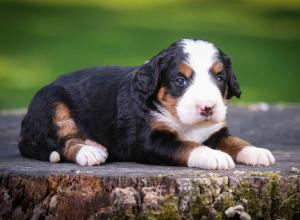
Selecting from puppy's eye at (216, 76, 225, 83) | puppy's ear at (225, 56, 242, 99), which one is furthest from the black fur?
puppy's eye at (216, 76, 225, 83)

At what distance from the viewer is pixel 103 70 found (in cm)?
837

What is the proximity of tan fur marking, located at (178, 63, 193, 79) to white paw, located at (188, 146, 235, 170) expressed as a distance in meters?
0.59

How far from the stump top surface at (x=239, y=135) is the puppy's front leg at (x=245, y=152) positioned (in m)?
0.11

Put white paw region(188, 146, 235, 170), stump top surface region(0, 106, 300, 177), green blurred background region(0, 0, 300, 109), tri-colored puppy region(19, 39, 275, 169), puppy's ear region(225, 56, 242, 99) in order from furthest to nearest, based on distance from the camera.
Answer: green blurred background region(0, 0, 300, 109) → puppy's ear region(225, 56, 242, 99) → tri-colored puppy region(19, 39, 275, 169) → white paw region(188, 146, 235, 170) → stump top surface region(0, 106, 300, 177)

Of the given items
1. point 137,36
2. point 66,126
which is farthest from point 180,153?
point 137,36

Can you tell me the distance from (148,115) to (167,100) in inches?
8.4

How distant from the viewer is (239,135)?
9.34 metres

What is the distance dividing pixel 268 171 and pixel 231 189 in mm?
380

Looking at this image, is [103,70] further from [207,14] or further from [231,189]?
[207,14]

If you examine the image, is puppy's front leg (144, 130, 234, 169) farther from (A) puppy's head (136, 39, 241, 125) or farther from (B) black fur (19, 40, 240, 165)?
(A) puppy's head (136, 39, 241, 125)

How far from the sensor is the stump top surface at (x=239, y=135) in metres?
6.93

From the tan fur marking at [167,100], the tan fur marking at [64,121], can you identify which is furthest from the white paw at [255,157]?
the tan fur marking at [64,121]

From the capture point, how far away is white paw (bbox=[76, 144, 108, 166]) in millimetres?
7488

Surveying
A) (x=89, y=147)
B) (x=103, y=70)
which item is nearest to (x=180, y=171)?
(x=89, y=147)
